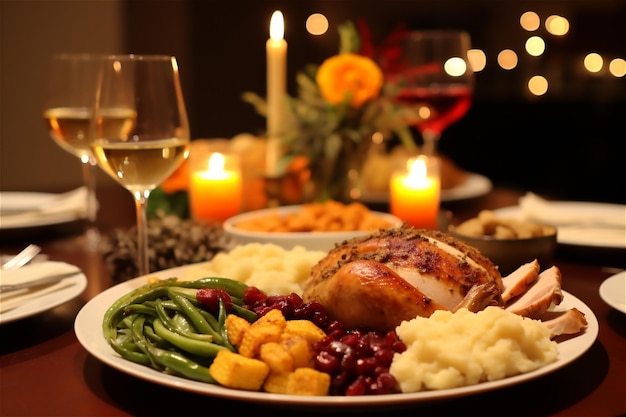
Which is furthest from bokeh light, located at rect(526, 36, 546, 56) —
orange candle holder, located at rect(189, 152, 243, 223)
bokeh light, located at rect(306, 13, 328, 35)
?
orange candle holder, located at rect(189, 152, 243, 223)

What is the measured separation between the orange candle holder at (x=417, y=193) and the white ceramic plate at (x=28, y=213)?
1198 mm

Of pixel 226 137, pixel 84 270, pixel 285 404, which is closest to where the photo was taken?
pixel 285 404

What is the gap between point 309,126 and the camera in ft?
10.3

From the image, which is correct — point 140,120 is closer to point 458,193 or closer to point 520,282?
point 520,282

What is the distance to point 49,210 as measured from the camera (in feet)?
10.1

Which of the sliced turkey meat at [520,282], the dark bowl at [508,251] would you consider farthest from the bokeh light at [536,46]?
the sliced turkey meat at [520,282]

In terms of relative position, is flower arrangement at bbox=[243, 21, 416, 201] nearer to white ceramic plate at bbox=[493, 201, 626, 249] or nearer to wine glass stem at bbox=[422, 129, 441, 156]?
wine glass stem at bbox=[422, 129, 441, 156]

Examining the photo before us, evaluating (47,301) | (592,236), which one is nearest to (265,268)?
(47,301)

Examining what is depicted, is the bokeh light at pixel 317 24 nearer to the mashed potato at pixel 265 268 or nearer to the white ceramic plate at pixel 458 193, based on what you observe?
the white ceramic plate at pixel 458 193

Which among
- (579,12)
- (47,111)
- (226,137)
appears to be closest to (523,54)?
(579,12)

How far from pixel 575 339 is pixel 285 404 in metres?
0.60

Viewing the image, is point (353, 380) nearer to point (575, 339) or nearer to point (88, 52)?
point (575, 339)

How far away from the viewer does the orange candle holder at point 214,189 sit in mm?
2957

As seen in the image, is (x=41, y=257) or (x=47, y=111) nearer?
(x=41, y=257)
